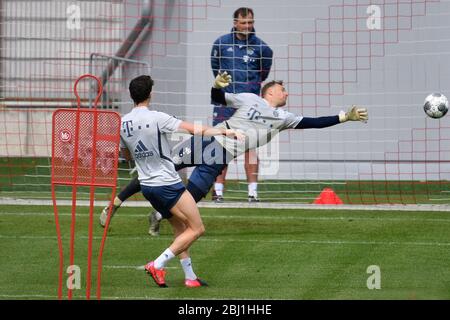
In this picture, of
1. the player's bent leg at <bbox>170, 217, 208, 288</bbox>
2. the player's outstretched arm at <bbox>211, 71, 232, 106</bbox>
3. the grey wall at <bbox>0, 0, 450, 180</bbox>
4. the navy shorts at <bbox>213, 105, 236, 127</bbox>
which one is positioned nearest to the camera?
the player's bent leg at <bbox>170, 217, 208, 288</bbox>

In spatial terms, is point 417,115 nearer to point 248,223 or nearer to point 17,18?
point 248,223

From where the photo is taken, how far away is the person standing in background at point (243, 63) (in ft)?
54.1

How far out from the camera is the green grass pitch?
10.8m

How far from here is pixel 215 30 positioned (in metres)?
19.9

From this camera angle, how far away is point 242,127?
13578mm

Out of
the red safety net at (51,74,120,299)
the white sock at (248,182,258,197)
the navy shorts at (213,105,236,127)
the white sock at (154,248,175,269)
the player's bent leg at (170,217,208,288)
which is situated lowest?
the player's bent leg at (170,217,208,288)

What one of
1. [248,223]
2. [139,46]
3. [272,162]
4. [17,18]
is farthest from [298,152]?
[17,18]

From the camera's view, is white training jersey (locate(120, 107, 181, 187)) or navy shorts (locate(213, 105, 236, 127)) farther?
navy shorts (locate(213, 105, 236, 127))

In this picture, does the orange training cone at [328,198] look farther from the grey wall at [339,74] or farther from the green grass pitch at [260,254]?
the grey wall at [339,74]

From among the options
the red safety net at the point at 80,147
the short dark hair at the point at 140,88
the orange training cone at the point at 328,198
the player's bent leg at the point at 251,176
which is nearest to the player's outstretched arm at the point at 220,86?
the short dark hair at the point at 140,88

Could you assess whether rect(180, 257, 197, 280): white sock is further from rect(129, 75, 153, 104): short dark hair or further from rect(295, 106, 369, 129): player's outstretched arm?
rect(295, 106, 369, 129): player's outstretched arm

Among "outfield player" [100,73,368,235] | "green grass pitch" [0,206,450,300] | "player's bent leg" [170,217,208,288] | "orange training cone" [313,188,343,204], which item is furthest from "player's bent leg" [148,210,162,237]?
"orange training cone" [313,188,343,204]

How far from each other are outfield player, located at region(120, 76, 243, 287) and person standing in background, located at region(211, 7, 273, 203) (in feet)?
17.5
